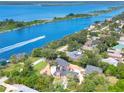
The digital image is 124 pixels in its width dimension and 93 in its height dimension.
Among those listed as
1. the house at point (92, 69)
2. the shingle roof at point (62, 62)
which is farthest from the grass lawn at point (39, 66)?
the house at point (92, 69)

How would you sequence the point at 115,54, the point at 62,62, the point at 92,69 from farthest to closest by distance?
the point at 115,54 → the point at 62,62 → the point at 92,69

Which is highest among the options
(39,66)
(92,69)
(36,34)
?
(92,69)

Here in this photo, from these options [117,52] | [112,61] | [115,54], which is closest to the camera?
[112,61]

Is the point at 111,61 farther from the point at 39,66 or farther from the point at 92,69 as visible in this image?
the point at 39,66

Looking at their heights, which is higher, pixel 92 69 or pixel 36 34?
pixel 92 69

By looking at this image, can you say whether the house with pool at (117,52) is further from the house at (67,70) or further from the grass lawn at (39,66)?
the grass lawn at (39,66)

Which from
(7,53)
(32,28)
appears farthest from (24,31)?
(7,53)

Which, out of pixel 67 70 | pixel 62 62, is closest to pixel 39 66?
pixel 62 62

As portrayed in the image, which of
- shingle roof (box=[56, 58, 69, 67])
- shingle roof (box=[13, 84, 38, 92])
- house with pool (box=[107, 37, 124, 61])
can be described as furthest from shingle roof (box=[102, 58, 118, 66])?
shingle roof (box=[13, 84, 38, 92])

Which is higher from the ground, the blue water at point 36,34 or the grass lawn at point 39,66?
the grass lawn at point 39,66

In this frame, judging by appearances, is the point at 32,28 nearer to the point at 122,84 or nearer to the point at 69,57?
the point at 69,57

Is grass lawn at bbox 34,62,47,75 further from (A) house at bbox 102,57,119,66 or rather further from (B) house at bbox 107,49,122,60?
(B) house at bbox 107,49,122,60
